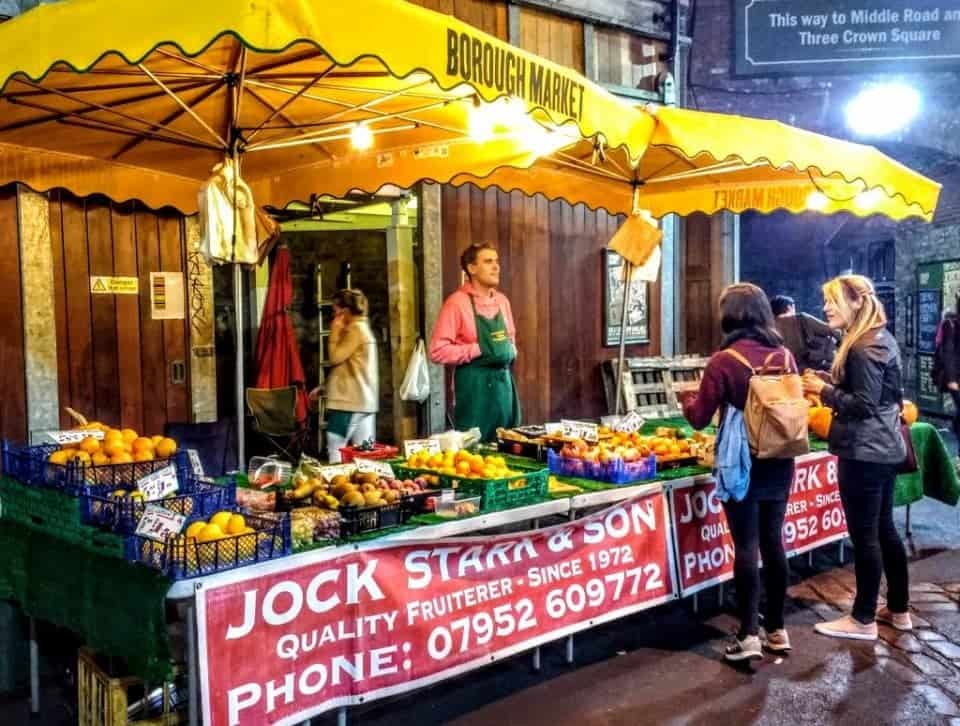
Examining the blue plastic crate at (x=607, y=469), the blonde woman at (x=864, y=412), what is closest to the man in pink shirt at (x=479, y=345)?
the blue plastic crate at (x=607, y=469)

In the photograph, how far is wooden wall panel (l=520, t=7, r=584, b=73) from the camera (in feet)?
28.8

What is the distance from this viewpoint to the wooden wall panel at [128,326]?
259 inches

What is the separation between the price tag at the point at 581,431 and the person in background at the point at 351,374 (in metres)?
2.17

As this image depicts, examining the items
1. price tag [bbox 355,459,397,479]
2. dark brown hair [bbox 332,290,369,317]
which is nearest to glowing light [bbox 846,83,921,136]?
dark brown hair [bbox 332,290,369,317]

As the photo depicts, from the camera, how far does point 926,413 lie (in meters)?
15.8

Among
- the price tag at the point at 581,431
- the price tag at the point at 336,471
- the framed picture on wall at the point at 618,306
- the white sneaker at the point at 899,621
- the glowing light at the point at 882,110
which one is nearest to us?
the price tag at the point at 336,471

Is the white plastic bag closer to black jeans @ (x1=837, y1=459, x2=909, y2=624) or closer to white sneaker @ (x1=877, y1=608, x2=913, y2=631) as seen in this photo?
black jeans @ (x1=837, y1=459, x2=909, y2=624)

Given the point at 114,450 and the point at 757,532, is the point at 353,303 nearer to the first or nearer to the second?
the point at 114,450

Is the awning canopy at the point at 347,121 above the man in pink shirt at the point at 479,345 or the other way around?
above

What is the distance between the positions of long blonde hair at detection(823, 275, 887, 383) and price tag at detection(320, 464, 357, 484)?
103 inches

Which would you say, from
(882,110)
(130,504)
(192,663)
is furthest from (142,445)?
(882,110)

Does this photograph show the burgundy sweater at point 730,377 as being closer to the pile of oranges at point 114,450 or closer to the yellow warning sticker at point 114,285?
the pile of oranges at point 114,450

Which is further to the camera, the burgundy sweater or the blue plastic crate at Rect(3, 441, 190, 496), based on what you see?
the burgundy sweater

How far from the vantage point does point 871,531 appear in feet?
16.6
